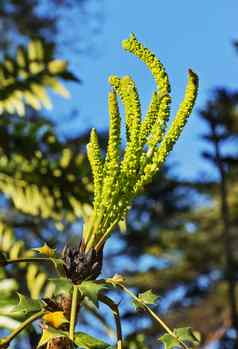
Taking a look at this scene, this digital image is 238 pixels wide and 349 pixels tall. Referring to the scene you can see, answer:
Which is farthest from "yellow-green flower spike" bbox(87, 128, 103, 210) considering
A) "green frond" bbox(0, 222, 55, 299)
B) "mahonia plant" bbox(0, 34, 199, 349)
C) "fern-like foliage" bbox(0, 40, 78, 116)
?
"fern-like foliage" bbox(0, 40, 78, 116)

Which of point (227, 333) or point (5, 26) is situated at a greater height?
point (5, 26)

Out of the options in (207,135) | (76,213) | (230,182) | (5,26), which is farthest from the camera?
(5,26)

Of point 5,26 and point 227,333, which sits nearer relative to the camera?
point 227,333

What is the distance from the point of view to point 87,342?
3.56 feet

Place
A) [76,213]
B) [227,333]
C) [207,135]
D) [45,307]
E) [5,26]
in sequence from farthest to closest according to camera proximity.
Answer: [5,26] → [227,333] → [207,135] → [76,213] → [45,307]

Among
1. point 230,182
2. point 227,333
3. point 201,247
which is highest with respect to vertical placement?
point 230,182

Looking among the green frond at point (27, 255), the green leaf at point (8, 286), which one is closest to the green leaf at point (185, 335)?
the green leaf at point (8, 286)

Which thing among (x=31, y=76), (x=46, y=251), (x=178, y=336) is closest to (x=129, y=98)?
(x=46, y=251)

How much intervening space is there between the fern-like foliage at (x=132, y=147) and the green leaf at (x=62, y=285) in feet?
0.36

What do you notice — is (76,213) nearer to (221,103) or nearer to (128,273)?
(221,103)

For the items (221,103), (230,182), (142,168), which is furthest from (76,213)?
(230,182)

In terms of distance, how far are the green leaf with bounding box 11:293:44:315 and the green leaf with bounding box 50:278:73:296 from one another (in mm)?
58

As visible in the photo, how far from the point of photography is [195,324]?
656 inches

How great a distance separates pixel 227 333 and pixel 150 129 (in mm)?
15896
